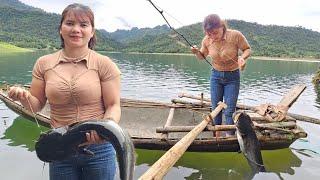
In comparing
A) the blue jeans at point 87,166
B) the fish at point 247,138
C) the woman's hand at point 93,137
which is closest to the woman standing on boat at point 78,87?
the blue jeans at point 87,166

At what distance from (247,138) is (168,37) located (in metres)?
129

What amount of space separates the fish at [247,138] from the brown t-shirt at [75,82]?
4927 millimetres

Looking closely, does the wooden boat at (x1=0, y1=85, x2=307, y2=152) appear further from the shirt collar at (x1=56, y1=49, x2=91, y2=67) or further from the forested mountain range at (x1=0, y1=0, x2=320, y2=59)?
the forested mountain range at (x1=0, y1=0, x2=320, y2=59)

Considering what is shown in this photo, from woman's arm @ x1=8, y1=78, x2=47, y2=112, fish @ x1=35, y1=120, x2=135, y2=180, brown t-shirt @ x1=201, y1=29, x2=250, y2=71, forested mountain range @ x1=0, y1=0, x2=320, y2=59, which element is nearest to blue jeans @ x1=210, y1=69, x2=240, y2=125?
brown t-shirt @ x1=201, y1=29, x2=250, y2=71

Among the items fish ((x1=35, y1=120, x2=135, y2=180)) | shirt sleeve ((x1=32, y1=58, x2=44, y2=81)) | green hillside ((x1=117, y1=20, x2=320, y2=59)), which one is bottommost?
green hillside ((x1=117, y1=20, x2=320, y2=59))

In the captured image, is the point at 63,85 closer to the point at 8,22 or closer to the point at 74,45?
the point at 74,45

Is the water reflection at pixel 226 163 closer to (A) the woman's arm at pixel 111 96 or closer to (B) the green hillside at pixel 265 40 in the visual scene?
(A) the woman's arm at pixel 111 96

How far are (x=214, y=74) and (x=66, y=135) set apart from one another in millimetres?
6167

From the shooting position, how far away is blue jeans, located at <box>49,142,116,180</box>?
3.22 m

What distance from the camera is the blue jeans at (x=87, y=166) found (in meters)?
3.22

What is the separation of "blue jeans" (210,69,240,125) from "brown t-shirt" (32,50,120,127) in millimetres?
5627

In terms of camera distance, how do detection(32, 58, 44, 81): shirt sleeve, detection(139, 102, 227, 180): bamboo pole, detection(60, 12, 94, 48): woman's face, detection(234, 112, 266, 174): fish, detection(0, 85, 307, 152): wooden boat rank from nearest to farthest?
detection(60, 12, 94, 48): woman's face → detection(32, 58, 44, 81): shirt sleeve → detection(139, 102, 227, 180): bamboo pole → detection(234, 112, 266, 174): fish → detection(0, 85, 307, 152): wooden boat

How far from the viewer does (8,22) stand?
156 m

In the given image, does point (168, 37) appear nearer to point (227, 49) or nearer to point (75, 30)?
point (227, 49)
